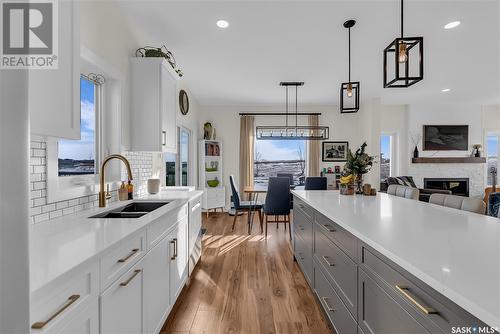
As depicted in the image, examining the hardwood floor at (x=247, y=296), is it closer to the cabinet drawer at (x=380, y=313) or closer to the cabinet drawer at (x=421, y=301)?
the cabinet drawer at (x=380, y=313)

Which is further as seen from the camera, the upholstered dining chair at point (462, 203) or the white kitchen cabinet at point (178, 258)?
the white kitchen cabinet at point (178, 258)

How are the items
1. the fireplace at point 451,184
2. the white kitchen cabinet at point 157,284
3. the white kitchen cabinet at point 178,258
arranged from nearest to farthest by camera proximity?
the white kitchen cabinet at point 157,284 < the white kitchen cabinet at point 178,258 < the fireplace at point 451,184

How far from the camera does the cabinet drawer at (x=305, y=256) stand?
7.65 ft

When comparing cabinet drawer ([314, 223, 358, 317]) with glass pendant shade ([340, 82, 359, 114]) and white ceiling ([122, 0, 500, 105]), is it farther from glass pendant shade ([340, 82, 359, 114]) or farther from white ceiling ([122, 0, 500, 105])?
white ceiling ([122, 0, 500, 105])

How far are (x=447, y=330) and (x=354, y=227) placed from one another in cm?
61

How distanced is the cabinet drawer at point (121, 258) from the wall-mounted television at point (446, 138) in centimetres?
722

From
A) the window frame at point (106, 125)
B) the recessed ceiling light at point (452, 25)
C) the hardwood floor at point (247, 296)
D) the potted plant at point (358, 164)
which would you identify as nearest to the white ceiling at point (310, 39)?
the recessed ceiling light at point (452, 25)

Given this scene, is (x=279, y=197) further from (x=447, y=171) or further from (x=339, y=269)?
(x=447, y=171)

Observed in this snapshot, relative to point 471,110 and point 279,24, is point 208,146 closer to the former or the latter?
point 279,24

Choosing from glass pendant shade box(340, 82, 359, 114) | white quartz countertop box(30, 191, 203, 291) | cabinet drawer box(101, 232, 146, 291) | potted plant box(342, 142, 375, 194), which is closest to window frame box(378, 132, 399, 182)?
glass pendant shade box(340, 82, 359, 114)

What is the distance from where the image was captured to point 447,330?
757 millimetres

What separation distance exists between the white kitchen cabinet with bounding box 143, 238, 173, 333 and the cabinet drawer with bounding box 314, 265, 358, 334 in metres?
1.16

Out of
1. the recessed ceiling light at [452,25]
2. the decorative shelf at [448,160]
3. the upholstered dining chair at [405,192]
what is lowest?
the upholstered dining chair at [405,192]

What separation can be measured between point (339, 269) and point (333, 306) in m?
0.31
